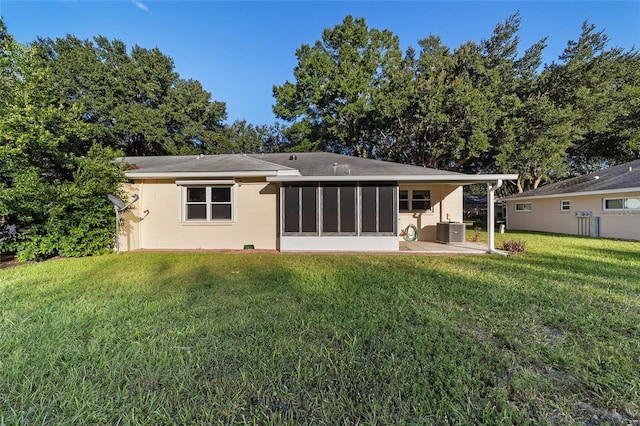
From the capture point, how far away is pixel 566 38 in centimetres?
1806

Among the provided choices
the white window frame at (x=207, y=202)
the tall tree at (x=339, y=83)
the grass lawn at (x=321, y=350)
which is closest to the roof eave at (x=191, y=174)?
the white window frame at (x=207, y=202)

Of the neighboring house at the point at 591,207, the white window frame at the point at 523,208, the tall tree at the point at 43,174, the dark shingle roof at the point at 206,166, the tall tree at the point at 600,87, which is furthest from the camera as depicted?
the tall tree at the point at 600,87

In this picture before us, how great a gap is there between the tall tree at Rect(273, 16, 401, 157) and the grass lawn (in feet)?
52.5

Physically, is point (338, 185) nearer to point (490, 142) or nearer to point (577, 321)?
point (577, 321)

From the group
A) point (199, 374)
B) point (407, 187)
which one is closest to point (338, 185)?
point (407, 187)

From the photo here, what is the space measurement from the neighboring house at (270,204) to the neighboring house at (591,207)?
7.62 meters

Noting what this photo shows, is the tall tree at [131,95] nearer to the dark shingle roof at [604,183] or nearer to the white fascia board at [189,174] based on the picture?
the white fascia board at [189,174]

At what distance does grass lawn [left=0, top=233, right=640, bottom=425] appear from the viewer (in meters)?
1.92

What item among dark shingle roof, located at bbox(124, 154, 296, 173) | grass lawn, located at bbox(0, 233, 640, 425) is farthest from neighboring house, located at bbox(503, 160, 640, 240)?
dark shingle roof, located at bbox(124, 154, 296, 173)

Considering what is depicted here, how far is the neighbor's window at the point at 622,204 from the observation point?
1063cm

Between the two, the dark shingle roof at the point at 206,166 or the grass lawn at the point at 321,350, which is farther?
the dark shingle roof at the point at 206,166

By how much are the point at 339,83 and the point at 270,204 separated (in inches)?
530

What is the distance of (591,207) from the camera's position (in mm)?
12273

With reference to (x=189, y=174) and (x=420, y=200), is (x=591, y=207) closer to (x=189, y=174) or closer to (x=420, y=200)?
(x=420, y=200)
